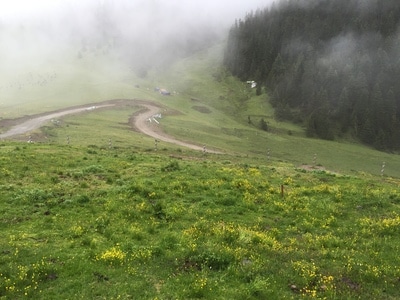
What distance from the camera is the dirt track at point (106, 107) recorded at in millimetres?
70625

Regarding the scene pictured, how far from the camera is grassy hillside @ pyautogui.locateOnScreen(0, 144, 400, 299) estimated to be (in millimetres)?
13359

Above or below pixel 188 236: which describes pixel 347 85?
above

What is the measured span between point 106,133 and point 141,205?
166ft

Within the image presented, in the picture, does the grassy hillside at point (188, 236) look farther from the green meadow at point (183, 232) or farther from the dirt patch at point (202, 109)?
the dirt patch at point (202, 109)

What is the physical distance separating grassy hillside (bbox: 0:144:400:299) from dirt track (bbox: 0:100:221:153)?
141 feet

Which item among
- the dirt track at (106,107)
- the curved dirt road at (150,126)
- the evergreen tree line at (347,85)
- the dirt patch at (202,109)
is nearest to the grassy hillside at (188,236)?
the curved dirt road at (150,126)

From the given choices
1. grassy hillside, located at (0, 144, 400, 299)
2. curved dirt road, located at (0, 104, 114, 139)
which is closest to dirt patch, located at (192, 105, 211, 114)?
curved dirt road, located at (0, 104, 114, 139)

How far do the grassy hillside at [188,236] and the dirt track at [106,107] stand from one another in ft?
141

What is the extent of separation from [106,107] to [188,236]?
3697 inches

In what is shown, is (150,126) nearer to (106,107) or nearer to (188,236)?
(106,107)

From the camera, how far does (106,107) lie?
10650cm

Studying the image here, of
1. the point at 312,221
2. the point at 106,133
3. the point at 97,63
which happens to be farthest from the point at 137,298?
the point at 97,63

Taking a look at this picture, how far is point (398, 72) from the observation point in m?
163

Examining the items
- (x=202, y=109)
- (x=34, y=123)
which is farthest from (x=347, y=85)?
(x=34, y=123)
